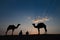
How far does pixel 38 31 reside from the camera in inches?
1151

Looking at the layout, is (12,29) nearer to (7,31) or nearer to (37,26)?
(7,31)

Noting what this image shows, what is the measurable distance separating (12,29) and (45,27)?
28.0 feet

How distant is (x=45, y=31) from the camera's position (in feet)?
94.7

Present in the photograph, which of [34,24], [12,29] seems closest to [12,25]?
[12,29]
